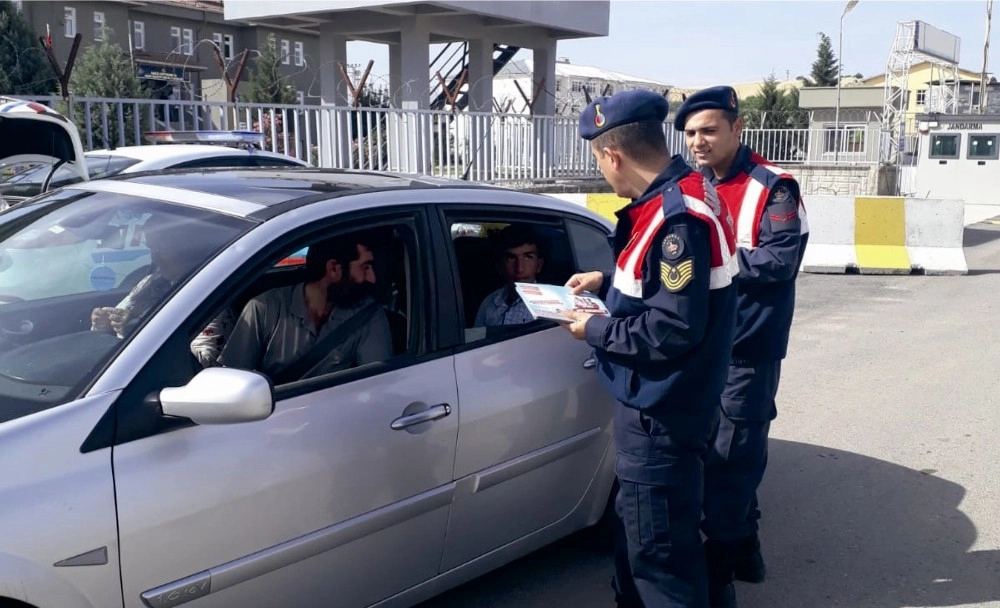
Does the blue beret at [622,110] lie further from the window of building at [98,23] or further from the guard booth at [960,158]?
the window of building at [98,23]

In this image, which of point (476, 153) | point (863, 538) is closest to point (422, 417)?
point (863, 538)

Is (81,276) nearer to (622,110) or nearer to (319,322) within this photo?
(319,322)

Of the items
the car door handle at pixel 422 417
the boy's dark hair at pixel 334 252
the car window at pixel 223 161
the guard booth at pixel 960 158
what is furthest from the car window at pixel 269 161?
the guard booth at pixel 960 158

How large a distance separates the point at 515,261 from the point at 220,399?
5.80 ft

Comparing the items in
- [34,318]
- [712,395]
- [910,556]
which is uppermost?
[34,318]

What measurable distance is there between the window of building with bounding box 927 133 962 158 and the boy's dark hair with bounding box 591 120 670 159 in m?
26.5

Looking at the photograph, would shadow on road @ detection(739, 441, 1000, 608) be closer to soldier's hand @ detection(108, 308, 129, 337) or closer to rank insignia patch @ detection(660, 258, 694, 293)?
rank insignia patch @ detection(660, 258, 694, 293)

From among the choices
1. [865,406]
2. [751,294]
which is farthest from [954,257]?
[751,294]

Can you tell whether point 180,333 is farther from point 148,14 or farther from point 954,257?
point 148,14

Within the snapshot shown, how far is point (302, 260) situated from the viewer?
150 inches

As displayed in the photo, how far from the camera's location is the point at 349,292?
336 centimetres

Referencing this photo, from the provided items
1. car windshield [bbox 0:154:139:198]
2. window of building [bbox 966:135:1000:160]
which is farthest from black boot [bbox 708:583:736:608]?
window of building [bbox 966:135:1000:160]

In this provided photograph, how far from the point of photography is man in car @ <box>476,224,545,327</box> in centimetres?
372

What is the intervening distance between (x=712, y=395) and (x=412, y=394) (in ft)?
3.20
